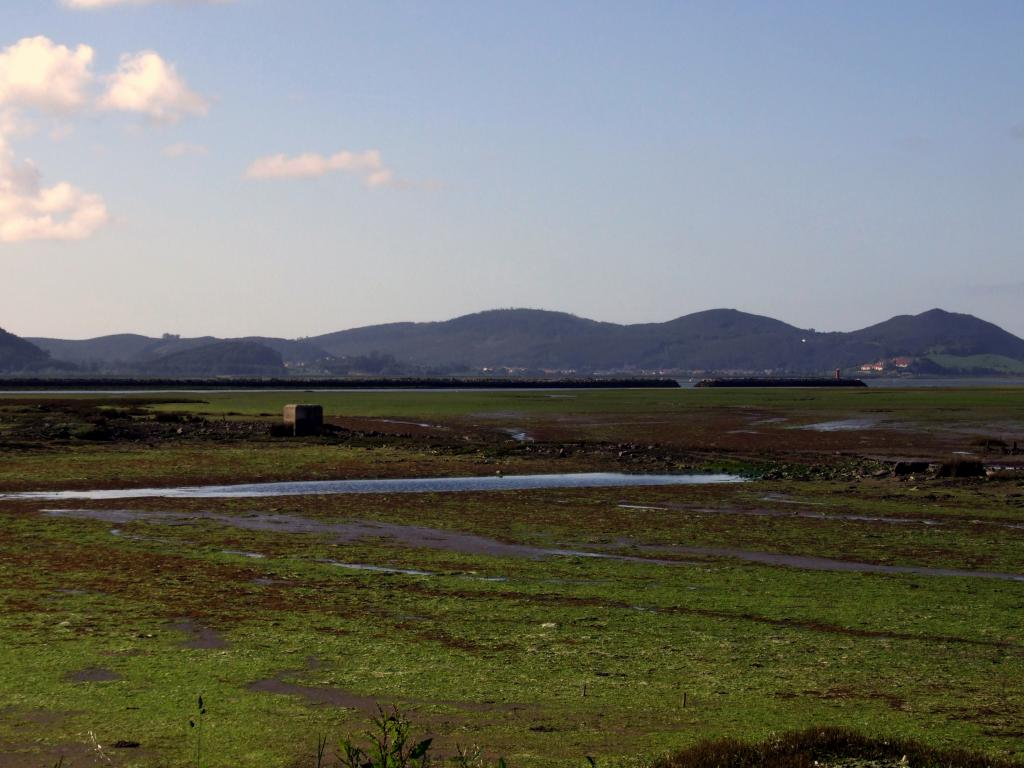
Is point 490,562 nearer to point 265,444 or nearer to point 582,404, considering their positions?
point 265,444

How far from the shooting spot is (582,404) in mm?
106375

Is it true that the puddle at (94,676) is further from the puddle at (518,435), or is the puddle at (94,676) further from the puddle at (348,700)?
the puddle at (518,435)

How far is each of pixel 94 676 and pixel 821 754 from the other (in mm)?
8095

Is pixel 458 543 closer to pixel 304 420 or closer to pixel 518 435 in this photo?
→ pixel 304 420

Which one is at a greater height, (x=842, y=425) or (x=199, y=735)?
(x=842, y=425)

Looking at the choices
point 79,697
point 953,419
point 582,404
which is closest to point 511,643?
point 79,697

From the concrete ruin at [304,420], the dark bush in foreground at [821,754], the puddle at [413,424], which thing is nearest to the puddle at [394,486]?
the concrete ruin at [304,420]

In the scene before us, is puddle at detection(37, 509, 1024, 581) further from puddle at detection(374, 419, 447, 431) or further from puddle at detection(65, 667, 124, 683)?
puddle at detection(374, 419, 447, 431)

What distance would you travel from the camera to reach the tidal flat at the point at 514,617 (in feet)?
39.9

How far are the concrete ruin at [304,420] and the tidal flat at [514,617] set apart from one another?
17.5 metres

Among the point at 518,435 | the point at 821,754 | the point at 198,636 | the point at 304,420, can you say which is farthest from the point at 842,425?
the point at 821,754

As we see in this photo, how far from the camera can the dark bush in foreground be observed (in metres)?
10.2

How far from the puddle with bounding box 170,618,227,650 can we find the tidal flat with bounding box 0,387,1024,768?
0.06m

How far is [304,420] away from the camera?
59188 mm
